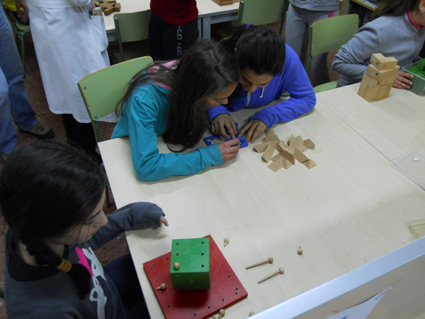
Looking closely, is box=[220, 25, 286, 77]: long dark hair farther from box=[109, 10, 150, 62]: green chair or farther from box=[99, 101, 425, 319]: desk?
box=[109, 10, 150, 62]: green chair

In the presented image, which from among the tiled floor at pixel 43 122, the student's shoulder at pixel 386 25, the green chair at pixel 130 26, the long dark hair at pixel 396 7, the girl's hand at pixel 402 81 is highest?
the long dark hair at pixel 396 7

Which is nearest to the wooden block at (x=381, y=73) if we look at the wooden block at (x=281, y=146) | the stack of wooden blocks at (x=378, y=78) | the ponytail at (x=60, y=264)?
the stack of wooden blocks at (x=378, y=78)

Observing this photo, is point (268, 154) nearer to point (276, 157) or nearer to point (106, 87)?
point (276, 157)

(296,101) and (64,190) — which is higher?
(64,190)

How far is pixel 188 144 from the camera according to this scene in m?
1.38

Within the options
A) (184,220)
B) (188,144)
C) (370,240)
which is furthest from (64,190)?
(370,240)

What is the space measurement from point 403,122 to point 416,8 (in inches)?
30.1

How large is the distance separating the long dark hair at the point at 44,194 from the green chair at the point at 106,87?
2.59 ft

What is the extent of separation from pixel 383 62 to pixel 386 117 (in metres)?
0.28

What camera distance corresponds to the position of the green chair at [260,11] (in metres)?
2.65

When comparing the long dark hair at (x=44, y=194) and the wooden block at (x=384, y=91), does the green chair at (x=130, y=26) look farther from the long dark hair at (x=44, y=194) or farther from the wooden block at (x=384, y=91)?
the long dark hair at (x=44, y=194)

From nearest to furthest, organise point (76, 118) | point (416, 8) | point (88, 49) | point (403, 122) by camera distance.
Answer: point (403, 122), point (416, 8), point (88, 49), point (76, 118)

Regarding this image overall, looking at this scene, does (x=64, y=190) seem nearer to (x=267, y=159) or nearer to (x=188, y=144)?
(x=188, y=144)

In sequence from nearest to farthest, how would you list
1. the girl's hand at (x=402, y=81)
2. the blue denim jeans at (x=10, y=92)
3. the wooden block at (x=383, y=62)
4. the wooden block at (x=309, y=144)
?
the wooden block at (x=309, y=144), the wooden block at (x=383, y=62), the girl's hand at (x=402, y=81), the blue denim jeans at (x=10, y=92)
